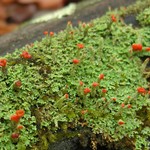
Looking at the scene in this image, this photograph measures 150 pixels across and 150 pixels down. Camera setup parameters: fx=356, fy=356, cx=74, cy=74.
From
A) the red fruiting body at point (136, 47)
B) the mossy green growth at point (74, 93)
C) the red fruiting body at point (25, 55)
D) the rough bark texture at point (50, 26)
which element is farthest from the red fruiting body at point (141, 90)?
the rough bark texture at point (50, 26)

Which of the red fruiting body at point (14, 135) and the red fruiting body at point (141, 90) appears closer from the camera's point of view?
the red fruiting body at point (14, 135)

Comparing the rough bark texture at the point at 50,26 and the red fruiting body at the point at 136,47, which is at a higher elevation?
the rough bark texture at the point at 50,26

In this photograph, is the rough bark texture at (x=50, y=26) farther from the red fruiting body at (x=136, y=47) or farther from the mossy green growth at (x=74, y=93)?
the red fruiting body at (x=136, y=47)

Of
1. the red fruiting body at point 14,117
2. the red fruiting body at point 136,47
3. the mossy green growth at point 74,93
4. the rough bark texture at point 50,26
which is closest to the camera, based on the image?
the red fruiting body at point 14,117

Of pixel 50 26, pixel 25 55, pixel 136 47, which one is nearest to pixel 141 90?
pixel 136 47

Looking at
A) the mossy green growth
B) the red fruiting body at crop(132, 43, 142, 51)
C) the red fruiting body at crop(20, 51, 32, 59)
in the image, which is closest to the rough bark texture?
the mossy green growth

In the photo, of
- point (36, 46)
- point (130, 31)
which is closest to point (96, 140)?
point (36, 46)

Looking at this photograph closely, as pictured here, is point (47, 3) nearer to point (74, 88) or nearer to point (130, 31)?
point (130, 31)

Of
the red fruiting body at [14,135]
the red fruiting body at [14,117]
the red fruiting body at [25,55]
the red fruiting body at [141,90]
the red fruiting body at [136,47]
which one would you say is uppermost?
the red fruiting body at [25,55]
